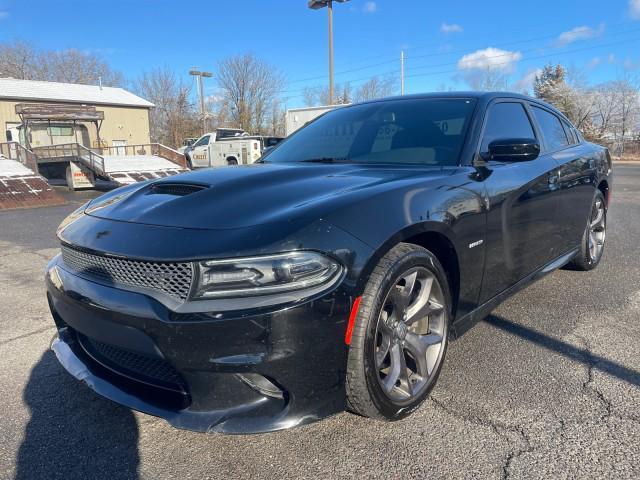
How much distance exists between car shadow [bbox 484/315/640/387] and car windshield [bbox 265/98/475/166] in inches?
52.8

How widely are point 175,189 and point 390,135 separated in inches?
57.7

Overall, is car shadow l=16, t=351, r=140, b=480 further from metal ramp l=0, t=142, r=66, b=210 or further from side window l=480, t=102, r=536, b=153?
metal ramp l=0, t=142, r=66, b=210

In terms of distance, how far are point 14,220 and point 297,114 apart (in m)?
12.6

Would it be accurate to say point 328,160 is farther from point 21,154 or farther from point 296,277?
point 21,154

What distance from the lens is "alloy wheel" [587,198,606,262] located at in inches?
183

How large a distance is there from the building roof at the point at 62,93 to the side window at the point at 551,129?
3018 cm

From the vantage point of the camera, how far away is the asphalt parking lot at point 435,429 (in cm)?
192

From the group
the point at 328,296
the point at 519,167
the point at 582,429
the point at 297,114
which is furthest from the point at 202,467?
the point at 297,114

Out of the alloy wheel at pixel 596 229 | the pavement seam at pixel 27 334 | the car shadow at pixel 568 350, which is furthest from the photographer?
the alloy wheel at pixel 596 229

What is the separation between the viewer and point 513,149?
265cm

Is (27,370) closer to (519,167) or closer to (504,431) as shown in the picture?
(504,431)

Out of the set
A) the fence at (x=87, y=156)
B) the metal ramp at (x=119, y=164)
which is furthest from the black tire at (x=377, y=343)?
the fence at (x=87, y=156)

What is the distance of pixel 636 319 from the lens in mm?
3447

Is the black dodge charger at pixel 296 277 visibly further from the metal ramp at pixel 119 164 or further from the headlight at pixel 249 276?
the metal ramp at pixel 119 164
